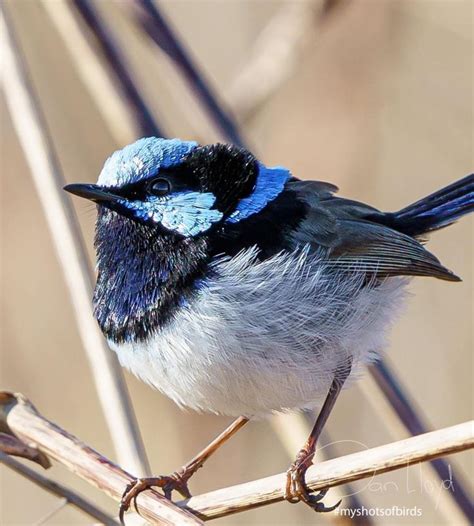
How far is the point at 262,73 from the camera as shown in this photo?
330cm

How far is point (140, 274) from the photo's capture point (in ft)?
7.64

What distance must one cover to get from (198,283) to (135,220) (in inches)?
10.3

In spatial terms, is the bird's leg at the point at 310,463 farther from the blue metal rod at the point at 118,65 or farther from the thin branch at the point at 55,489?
the blue metal rod at the point at 118,65

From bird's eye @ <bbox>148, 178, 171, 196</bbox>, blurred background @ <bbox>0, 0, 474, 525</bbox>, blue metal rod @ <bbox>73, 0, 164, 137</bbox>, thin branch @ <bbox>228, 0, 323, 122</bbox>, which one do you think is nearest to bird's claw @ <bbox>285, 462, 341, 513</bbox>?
bird's eye @ <bbox>148, 178, 171, 196</bbox>

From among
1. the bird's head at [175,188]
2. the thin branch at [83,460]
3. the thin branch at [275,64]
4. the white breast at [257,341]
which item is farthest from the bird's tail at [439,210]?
the thin branch at [83,460]

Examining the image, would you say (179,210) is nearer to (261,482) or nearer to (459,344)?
(261,482)

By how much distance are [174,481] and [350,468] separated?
956mm

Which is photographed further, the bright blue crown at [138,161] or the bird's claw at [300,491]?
the bright blue crown at [138,161]

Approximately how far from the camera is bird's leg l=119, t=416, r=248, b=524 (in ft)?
6.89

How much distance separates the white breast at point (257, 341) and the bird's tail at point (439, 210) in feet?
1.43

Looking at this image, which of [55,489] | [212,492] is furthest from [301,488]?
[55,489]

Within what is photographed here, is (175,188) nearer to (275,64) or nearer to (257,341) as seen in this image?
(257,341)

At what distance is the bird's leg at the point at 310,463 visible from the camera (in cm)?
220

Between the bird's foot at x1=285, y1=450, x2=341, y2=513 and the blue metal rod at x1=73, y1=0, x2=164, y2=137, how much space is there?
3.69 ft
